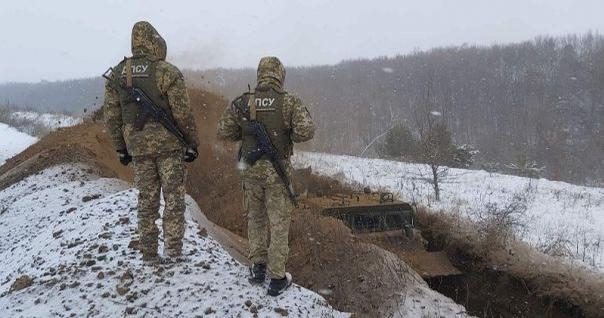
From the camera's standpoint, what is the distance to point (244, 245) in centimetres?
776

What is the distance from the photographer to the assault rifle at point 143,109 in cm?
481

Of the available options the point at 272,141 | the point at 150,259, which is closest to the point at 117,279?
the point at 150,259

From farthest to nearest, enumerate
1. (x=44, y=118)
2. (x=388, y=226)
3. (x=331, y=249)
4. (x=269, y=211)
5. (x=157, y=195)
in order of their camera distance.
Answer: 1. (x=44, y=118)
2. (x=388, y=226)
3. (x=331, y=249)
4. (x=157, y=195)
5. (x=269, y=211)

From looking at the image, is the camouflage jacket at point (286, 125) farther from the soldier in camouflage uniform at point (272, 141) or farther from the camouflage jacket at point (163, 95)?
the camouflage jacket at point (163, 95)

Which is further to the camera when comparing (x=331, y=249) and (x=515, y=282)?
(x=515, y=282)

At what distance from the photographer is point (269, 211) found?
15.8 feet

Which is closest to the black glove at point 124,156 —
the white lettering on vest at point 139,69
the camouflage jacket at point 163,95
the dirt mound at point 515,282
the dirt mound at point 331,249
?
the camouflage jacket at point 163,95

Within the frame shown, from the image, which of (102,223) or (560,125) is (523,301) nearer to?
(102,223)

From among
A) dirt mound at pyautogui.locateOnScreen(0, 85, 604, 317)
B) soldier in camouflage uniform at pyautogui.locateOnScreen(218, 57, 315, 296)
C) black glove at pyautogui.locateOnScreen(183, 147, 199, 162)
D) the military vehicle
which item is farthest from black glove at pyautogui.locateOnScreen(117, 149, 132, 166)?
the military vehicle

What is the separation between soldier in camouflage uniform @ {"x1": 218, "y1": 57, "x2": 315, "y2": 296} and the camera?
4.64 metres

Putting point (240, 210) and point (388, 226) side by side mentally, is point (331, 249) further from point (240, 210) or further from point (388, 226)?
point (240, 210)

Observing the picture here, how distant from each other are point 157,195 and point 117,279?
91 centimetres

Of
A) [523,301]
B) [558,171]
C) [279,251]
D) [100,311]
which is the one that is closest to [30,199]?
[100,311]

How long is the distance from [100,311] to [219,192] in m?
8.05
